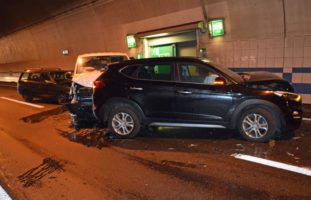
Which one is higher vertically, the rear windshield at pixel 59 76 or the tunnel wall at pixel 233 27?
the tunnel wall at pixel 233 27

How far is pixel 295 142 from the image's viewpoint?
6.08 metres

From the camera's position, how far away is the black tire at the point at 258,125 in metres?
6.04

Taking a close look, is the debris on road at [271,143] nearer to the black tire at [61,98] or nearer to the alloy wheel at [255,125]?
the alloy wheel at [255,125]

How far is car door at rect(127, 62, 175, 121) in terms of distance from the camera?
6656mm

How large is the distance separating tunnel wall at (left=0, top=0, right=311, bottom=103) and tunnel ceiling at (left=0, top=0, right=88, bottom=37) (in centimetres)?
74

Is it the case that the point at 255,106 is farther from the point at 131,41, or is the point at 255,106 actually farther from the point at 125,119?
the point at 131,41

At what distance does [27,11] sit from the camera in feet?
84.3

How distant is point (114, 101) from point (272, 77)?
3.51m

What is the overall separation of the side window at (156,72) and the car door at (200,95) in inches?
9.0

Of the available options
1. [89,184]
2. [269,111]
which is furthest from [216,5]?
[89,184]

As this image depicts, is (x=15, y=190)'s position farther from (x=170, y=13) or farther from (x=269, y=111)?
(x=170, y=13)

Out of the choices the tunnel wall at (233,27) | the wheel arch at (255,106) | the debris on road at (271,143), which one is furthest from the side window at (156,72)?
the tunnel wall at (233,27)

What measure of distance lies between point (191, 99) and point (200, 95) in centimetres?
21

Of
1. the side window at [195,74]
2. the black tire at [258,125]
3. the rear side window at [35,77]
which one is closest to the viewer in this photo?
the black tire at [258,125]
